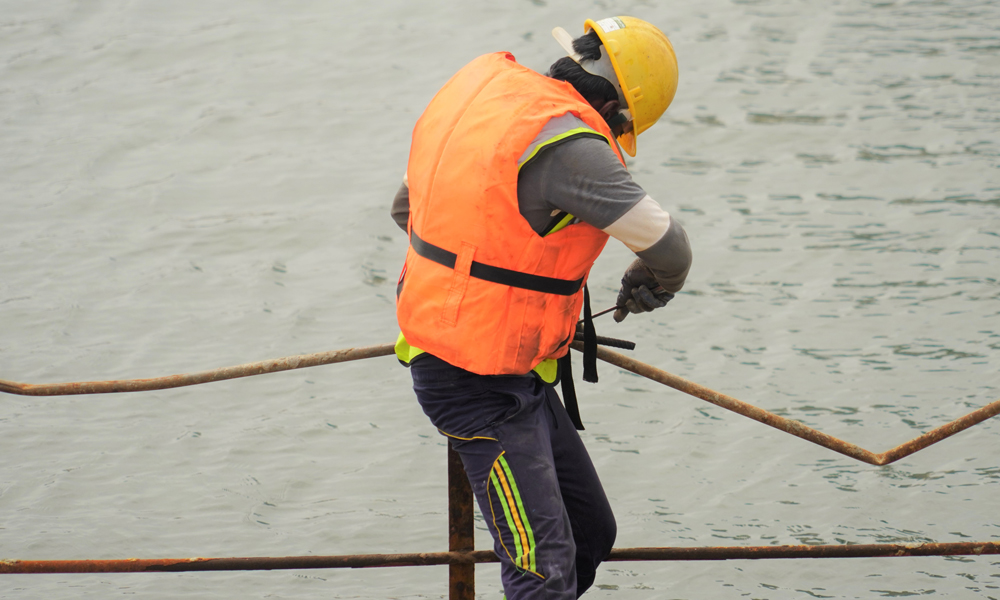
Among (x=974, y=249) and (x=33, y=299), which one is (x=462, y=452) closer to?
(x=33, y=299)

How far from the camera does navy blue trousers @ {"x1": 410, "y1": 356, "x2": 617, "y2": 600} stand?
2.62 metres

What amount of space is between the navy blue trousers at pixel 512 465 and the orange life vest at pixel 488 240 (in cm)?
11

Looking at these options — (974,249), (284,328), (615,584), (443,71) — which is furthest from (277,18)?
(615,584)

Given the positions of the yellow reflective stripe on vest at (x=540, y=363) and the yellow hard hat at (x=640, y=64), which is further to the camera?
the yellow reflective stripe on vest at (x=540, y=363)

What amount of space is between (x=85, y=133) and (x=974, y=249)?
8.64 meters

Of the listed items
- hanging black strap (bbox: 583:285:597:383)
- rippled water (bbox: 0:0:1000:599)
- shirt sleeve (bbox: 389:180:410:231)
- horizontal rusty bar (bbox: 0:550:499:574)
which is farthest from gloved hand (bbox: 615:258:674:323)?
rippled water (bbox: 0:0:1000:599)

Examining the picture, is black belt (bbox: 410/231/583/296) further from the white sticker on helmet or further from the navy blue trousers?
the white sticker on helmet

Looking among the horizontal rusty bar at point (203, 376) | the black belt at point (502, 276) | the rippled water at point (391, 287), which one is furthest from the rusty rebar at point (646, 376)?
the rippled water at point (391, 287)

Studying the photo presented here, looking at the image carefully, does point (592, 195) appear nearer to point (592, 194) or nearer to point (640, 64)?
point (592, 194)

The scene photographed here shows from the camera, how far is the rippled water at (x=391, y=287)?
5.54 m

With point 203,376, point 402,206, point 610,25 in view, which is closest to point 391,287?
point 402,206

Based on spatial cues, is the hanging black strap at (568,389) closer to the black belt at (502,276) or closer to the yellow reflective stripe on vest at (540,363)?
the yellow reflective stripe on vest at (540,363)

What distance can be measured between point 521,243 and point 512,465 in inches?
22.3

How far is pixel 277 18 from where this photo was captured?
13.8m
